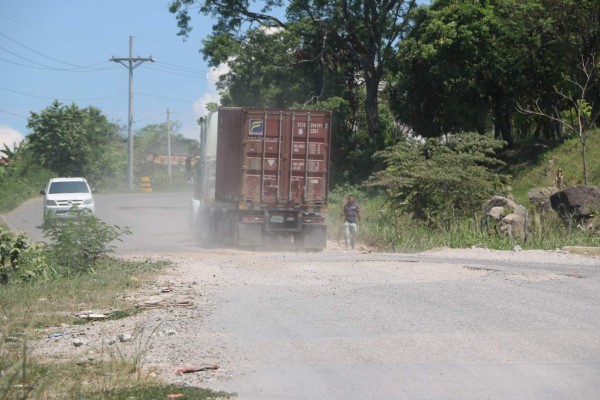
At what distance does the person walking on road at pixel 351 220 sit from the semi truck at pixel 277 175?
121 centimetres

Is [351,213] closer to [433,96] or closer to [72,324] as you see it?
[72,324]

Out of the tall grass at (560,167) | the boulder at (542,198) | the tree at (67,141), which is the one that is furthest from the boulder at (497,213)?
the tree at (67,141)

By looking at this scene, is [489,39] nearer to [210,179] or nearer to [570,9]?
[570,9]

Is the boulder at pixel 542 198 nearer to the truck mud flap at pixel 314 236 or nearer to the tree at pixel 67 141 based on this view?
the truck mud flap at pixel 314 236

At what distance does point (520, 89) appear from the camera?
3825cm

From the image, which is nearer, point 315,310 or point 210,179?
point 315,310

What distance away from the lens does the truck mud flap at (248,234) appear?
23406mm

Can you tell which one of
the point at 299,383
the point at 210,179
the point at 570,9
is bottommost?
the point at 299,383

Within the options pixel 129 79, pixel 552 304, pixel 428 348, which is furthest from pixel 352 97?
pixel 428 348

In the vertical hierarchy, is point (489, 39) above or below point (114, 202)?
above

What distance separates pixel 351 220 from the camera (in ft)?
82.7

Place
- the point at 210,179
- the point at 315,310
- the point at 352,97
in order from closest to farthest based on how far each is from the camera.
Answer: the point at 315,310 → the point at 210,179 → the point at 352,97

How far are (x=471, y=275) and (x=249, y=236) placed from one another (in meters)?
8.84

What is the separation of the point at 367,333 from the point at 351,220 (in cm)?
1524
